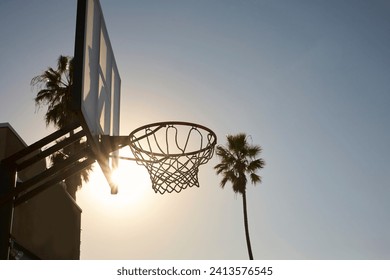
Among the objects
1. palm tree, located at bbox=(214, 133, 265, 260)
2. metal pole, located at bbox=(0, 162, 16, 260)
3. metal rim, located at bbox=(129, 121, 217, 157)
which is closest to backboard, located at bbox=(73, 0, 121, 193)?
metal rim, located at bbox=(129, 121, 217, 157)

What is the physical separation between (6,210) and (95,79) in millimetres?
1856

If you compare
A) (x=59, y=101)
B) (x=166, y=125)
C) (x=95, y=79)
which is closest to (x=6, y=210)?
(x=95, y=79)

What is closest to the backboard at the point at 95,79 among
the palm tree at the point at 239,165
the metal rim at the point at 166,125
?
the metal rim at the point at 166,125

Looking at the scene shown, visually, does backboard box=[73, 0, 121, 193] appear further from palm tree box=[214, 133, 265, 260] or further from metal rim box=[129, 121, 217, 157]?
palm tree box=[214, 133, 265, 260]

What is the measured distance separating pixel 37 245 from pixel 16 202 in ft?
23.8

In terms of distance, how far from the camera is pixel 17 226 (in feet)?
36.2

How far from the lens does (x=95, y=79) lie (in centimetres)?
580

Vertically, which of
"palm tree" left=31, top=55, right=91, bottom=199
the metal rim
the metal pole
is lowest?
the metal pole

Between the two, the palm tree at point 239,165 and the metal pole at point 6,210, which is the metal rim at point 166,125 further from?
the palm tree at point 239,165

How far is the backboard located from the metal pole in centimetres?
104

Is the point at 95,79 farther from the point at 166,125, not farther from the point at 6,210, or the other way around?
the point at 6,210

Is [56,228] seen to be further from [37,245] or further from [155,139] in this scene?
[155,139]

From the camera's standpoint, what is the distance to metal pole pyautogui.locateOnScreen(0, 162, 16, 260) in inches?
220
